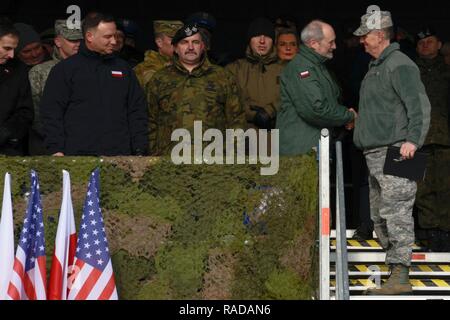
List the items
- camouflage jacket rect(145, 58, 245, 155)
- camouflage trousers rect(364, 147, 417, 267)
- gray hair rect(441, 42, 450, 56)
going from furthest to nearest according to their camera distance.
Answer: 1. gray hair rect(441, 42, 450, 56)
2. camouflage jacket rect(145, 58, 245, 155)
3. camouflage trousers rect(364, 147, 417, 267)

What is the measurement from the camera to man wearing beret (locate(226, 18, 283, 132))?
42.8ft

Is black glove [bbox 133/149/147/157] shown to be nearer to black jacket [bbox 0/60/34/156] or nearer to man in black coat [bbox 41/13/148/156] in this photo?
man in black coat [bbox 41/13/148/156]

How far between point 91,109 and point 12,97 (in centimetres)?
75

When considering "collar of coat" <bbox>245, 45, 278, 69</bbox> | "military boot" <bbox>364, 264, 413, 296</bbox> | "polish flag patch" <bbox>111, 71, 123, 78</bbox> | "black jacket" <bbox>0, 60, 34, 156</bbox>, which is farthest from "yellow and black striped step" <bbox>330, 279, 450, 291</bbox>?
"black jacket" <bbox>0, 60, 34, 156</bbox>

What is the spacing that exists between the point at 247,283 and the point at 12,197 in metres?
1.78

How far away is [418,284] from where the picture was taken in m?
12.3

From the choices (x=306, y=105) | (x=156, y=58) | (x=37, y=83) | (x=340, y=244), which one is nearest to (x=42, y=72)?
(x=37, y=83)

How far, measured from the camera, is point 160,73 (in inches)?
495

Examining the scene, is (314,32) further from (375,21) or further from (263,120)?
(263,120)

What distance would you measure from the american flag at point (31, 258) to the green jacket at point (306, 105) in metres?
2.23

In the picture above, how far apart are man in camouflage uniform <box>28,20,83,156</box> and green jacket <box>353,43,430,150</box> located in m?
2.48

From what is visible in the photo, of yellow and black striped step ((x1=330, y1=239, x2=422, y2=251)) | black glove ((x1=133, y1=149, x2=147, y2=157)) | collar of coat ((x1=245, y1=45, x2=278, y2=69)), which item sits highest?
collar of coat ((x1=245, y1=45, x2=278, y2=69))
